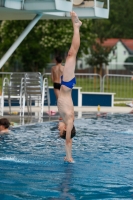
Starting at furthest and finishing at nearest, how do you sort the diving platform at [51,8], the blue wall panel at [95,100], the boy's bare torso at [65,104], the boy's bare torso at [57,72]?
the blue wall panel at [95,100], the boy's bare torso at [57,72], the diving platform at [51,8], the boy's bare torso at [65,104]

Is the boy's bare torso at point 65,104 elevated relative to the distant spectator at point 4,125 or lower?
elevated

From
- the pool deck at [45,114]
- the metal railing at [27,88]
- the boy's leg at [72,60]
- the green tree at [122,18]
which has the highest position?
the green tree at [122,18]

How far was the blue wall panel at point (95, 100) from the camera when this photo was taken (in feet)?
81.6

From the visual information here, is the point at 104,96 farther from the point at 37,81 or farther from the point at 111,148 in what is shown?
the point at 111,148

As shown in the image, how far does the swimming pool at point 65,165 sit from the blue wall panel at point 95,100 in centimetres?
840

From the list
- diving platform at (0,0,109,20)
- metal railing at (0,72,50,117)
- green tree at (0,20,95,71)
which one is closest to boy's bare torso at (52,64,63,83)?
metal railing at (0,72,50,117)

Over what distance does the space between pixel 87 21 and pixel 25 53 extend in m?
5.28

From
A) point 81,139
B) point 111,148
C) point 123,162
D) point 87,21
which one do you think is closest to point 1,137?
point 81,139

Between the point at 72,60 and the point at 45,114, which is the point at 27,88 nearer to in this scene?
the point at 45,114

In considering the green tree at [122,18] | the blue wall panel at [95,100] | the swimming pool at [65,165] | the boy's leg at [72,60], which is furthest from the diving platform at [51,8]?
the green tree at [122,18]

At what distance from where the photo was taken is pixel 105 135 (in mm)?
15102

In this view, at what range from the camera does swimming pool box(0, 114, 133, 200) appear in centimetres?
839

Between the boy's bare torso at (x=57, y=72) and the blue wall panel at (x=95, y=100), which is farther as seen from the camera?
the blue wall panel at (x=95, y=100)

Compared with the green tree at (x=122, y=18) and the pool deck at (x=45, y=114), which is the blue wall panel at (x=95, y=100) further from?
the green tree at (x=122, y=18)
